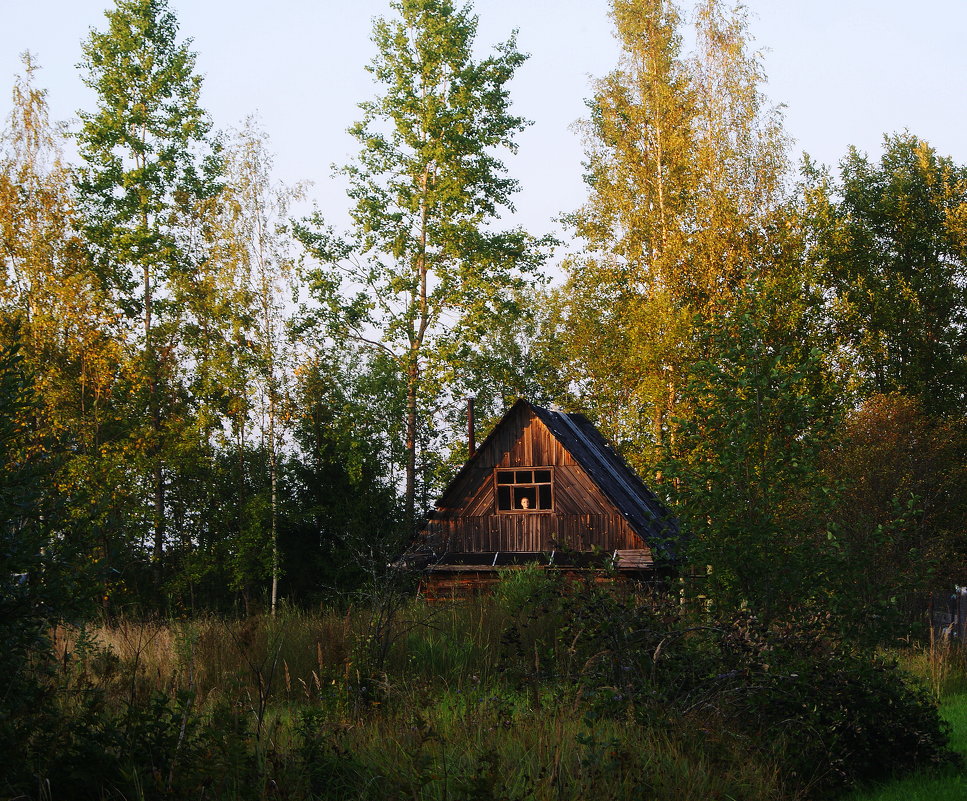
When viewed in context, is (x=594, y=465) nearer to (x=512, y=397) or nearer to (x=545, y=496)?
(x=545, y=496)

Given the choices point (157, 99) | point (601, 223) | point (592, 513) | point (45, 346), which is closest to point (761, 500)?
point (592, 513)

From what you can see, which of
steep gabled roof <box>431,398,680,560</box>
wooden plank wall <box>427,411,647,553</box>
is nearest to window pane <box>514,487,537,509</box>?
wooden plank wall <box>427,411,647,553</box>

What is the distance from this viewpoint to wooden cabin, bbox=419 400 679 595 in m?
26.6

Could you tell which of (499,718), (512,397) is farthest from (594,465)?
(499,718)

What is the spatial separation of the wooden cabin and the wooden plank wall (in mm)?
25

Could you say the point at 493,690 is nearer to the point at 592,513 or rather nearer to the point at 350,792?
the point at 350,792

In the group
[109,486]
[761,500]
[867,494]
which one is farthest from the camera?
[867,494]

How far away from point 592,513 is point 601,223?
29.0 feet

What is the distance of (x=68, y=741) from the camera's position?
688cm

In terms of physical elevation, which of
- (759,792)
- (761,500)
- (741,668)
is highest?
(761,500)

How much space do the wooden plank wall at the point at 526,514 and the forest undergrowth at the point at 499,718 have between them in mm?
13945

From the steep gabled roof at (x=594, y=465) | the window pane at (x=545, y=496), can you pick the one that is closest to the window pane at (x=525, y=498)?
the window pane at (x=545, y=496)

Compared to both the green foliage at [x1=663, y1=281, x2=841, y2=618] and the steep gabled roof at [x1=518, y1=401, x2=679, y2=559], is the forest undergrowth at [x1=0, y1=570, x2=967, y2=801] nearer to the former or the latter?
the green foliage at [x1=663, y1=281, x2=841, y2=618]

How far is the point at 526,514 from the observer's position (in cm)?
2744
